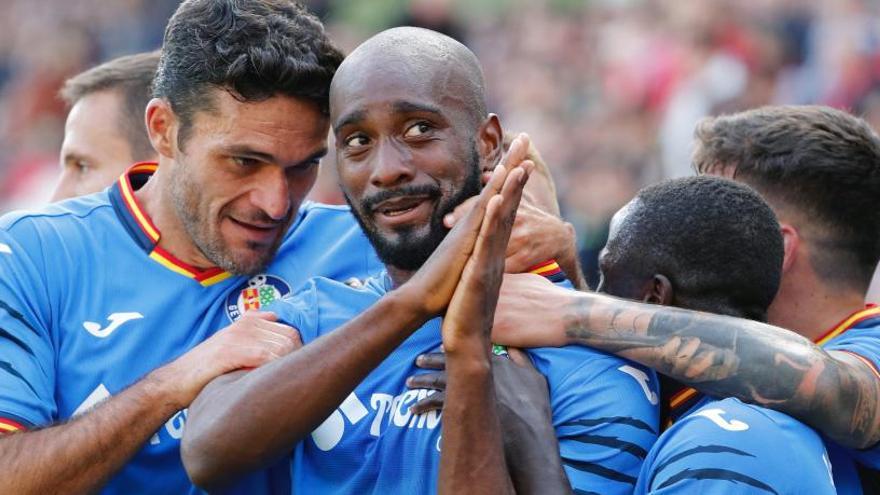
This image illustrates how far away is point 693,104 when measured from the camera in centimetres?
965

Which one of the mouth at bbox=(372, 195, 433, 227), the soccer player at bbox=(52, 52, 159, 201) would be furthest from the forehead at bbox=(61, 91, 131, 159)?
the mouth at bbox=(372, 195, 433, 227)

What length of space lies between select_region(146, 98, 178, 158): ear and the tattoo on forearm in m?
1.62

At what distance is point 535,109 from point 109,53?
17.9ft

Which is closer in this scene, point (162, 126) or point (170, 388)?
point (170, 388)

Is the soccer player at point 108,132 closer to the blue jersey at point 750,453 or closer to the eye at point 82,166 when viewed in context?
the eye at point 82,166

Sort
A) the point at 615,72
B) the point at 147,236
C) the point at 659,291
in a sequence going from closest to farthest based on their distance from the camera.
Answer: the point at 659,291, the point at 147,236, the point at 615,72

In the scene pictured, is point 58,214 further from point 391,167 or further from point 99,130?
point 391,167

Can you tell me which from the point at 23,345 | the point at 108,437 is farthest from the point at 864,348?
the point at 23,345

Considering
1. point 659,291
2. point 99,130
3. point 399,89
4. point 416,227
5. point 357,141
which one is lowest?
point 659,291

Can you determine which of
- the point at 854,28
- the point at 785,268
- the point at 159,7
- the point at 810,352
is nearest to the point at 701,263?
the point at 810,352

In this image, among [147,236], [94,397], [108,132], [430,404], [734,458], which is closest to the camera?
[734,458]

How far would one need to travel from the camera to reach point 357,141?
3.91 metres

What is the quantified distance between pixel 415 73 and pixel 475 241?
0.67 metres

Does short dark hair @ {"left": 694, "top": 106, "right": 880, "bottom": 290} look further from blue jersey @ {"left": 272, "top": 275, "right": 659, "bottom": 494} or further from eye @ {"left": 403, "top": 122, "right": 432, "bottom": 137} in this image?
eye @ {"left": 403, "top": 122, "right": 432, "bottom": 137}
